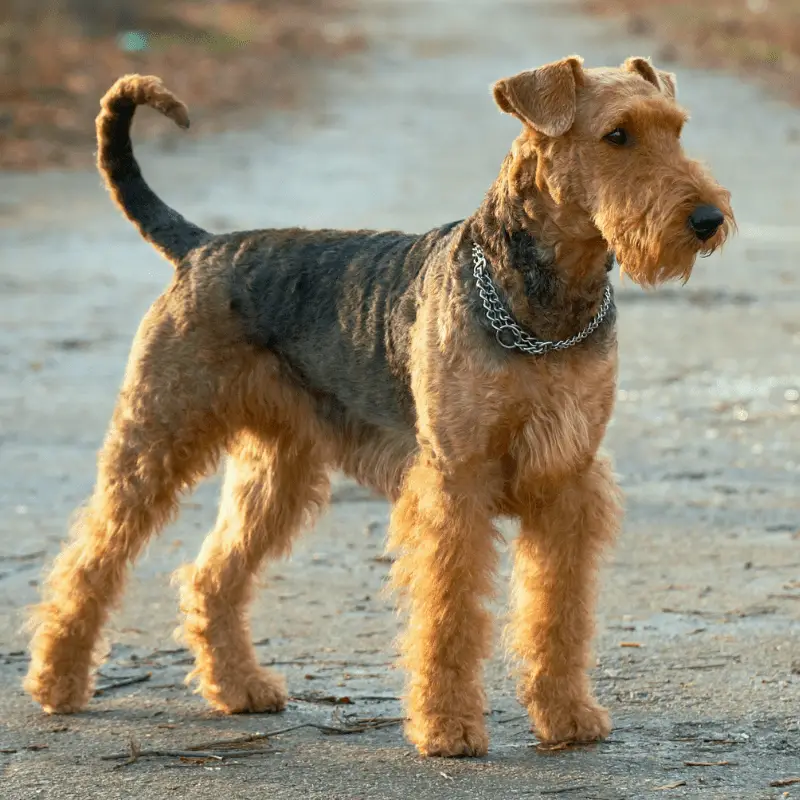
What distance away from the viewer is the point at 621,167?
4.03 metres

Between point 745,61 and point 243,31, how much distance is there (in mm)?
10258

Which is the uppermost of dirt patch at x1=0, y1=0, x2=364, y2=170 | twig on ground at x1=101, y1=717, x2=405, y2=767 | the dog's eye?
dirt patch at x1=0, y1=0, x2=364, y2=170

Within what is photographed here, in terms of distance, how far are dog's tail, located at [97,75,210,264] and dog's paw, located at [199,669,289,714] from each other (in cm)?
137

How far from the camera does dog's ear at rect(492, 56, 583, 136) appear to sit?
13.5 ft

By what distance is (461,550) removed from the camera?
4176 millimetres

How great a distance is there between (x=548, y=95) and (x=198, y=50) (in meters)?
22.9

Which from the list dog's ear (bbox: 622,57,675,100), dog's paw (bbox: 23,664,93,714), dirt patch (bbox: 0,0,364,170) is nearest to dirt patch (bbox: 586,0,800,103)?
dirt patch (bbox: 0,0,364,170)

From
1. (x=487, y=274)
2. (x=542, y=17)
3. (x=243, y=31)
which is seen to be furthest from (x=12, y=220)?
(x=542, y=17)

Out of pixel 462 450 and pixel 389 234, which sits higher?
pixel 389 234

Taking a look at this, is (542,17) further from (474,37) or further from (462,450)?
(462,450)

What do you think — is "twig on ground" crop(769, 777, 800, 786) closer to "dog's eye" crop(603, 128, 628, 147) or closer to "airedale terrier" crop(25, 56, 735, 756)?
"airedale terrier" crop(25, 56, 735, 756)

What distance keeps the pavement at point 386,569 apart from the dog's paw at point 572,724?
0.17 ft

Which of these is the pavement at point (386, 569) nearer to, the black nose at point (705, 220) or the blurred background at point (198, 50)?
the black nose at point (705, 220)

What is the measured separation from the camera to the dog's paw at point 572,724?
4.32 metres
